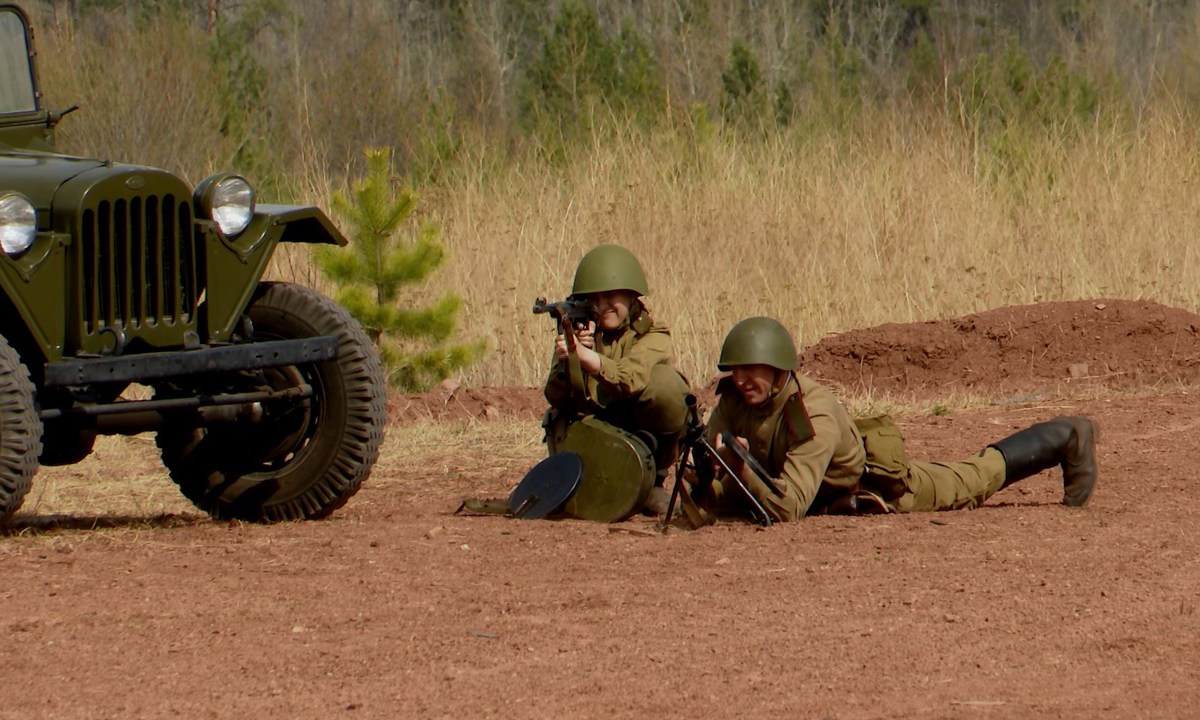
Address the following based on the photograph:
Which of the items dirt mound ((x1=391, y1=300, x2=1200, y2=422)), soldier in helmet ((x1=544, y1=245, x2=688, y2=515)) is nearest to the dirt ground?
soldier in helmet ((x1=544, y1=245, x2=688, y2=515))

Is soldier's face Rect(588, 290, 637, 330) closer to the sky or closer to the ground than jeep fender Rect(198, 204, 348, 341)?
closer to the ground

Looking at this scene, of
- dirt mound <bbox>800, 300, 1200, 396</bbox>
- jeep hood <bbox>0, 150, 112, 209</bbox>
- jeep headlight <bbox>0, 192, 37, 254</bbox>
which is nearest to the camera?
jeep headlight <bbox>0, 192, 37, 254</bbox>

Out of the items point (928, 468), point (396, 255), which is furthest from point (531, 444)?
point (928, 468)

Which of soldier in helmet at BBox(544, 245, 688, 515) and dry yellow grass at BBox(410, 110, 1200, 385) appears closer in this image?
soldier in helmet at BBox(544, 245, 688, 515)

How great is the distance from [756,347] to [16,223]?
95.0 inches

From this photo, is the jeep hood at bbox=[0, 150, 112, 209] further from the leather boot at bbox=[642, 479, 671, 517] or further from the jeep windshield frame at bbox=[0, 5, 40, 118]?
the leather boot at bbox=[642, 479, 671, 517]

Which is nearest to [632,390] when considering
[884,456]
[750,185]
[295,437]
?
[884,456]

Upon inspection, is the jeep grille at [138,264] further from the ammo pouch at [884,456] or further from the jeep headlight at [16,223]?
the ammo pouch at [884,456]

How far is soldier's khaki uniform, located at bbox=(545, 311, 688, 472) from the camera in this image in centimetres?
665

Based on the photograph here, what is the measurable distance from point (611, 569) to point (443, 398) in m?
5.43

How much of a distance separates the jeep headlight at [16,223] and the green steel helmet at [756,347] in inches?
89.1

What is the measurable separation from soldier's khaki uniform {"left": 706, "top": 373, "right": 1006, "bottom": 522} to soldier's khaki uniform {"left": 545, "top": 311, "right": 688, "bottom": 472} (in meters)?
0.25

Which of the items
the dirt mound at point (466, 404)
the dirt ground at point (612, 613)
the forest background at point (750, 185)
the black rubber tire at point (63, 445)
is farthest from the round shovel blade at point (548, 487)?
the forest background at point (750, 185)

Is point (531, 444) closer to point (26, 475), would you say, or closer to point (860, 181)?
point (26, 475)
